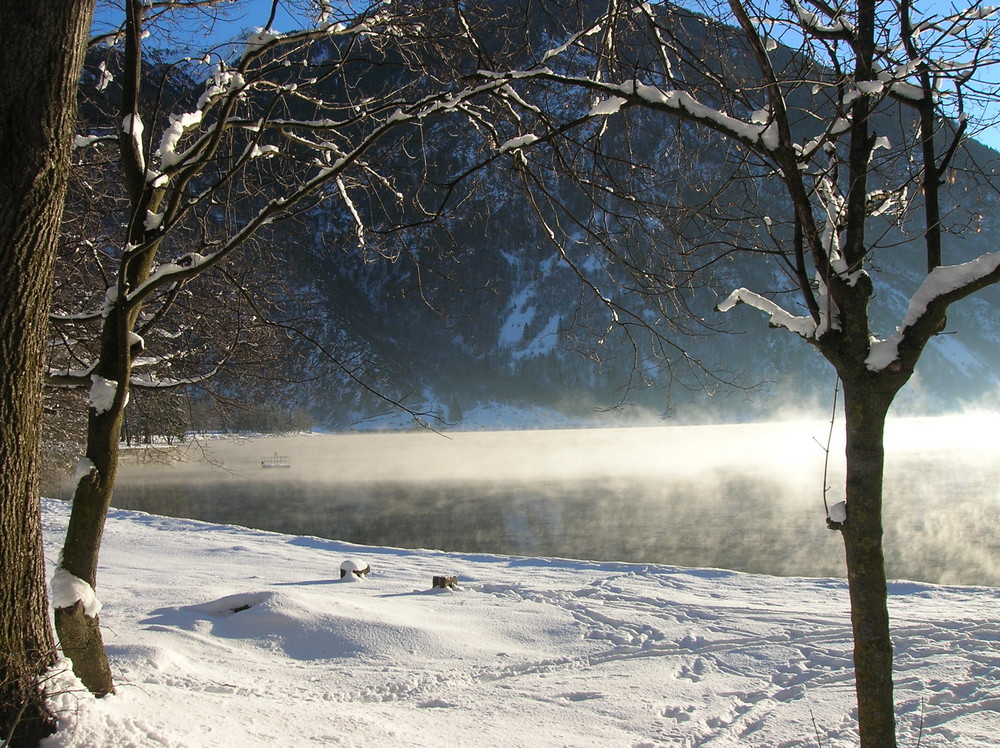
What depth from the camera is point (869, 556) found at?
267 centimetres

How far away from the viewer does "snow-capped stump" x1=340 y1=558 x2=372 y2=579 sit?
35.1 ft

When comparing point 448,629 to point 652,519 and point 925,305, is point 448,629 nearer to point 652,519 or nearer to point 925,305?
point 925,305

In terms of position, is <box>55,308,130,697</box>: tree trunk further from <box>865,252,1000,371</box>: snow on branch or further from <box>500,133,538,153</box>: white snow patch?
<box>865,252,1000,371</box>: snow on branch

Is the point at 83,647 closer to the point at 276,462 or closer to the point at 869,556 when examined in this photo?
the point at 869,556

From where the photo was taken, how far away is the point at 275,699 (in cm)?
471

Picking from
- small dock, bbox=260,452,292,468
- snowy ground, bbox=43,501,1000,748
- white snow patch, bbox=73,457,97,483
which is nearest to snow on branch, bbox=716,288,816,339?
snowy ground, bbox=43,501,1000,748

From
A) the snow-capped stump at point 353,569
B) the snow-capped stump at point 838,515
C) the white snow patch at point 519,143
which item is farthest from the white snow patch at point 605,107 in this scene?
the snow-capped stump at point 353,569

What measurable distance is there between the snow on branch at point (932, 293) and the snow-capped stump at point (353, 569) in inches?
361

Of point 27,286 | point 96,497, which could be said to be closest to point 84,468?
point 96,497

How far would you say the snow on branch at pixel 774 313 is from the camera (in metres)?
2.90

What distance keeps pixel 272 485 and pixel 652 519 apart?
74.2 feet

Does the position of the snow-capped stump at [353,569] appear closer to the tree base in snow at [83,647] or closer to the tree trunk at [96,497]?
the tree trunk at [96,497]

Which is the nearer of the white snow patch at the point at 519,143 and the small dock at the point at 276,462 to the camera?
the white snow patch at the point at 519,143

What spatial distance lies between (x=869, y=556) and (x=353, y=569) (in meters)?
9.04
